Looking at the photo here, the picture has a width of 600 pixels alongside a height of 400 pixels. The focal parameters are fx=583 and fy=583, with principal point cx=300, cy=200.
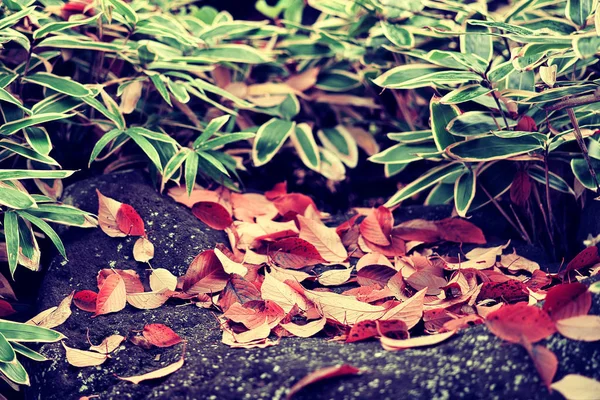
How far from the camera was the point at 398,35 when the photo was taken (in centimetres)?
172

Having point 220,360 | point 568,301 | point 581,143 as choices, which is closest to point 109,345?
point 220,360

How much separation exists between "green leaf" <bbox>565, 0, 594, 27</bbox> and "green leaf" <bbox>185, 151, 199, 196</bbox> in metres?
1.02

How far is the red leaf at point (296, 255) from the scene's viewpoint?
1.42 m

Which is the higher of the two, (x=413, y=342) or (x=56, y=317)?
(x=413, y=342)

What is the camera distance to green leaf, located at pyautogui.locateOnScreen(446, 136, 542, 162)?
1355 millimetres

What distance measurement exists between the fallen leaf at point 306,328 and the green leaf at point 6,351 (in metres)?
0.51

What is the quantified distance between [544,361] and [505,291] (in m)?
0.34

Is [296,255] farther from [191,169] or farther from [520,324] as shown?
[520,324]

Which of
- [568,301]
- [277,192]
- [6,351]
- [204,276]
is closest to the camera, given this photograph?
[568,301]

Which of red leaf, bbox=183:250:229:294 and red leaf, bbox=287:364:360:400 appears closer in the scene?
red leaf, bbox=287:364:360:400

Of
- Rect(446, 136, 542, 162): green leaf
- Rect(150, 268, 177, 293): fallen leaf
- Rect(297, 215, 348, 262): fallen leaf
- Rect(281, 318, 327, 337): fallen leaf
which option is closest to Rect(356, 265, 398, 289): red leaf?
Rect(297, 215, 348, 262): fallen leaf

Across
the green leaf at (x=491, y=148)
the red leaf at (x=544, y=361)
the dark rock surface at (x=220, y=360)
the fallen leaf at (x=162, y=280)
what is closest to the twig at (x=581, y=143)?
the green leaf at (x=491, y=148)

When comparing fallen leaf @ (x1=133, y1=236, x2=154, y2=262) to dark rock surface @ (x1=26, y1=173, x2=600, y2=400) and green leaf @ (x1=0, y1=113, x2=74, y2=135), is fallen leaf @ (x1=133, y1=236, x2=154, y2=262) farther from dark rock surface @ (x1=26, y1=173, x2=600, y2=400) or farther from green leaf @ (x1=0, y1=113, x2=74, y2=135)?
green leaf @ (x1=0, y1=113, x2=74, y2=135)

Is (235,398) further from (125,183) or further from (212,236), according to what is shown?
(125,183)
